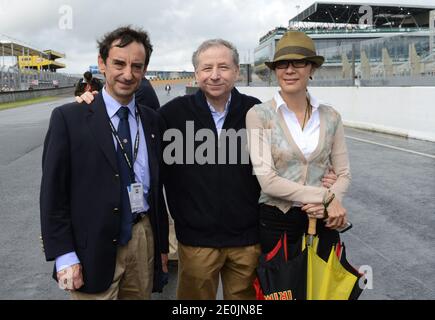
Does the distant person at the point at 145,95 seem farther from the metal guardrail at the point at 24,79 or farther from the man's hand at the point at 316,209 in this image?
the metal guardrail at the point at 24,79

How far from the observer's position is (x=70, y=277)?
2148mm

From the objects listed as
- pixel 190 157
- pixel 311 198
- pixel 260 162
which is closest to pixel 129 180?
pixel 190 157

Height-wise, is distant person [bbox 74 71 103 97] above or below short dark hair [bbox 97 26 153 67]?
below

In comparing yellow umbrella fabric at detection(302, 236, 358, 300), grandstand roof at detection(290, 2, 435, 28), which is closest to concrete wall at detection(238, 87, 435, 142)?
yellow umbrella fabric at detection(302, 236, 358, 300)

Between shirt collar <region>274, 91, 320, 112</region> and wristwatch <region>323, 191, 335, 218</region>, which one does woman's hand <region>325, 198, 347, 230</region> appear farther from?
shirt collar <region>274, 91, 320, 112</region>

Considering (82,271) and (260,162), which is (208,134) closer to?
(260,162)

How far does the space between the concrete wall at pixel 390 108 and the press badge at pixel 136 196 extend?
1060 cm

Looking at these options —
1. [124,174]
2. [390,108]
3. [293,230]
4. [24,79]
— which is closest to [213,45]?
[124,174]

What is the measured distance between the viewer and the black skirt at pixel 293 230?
2428 millimetres

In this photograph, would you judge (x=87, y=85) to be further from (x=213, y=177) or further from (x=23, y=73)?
(x=23, y=73)

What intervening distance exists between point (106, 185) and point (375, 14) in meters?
83.7

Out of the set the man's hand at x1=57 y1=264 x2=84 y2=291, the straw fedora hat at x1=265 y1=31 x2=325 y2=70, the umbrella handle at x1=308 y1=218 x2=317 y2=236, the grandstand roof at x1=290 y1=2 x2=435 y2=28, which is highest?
the grandstand roof at x1=290 y1=2 x2=435 y2=28

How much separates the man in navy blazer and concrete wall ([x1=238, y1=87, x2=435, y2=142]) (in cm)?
1054

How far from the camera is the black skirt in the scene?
243 centimetres
